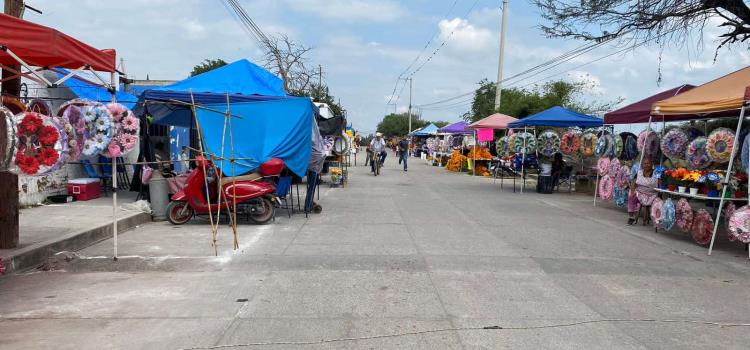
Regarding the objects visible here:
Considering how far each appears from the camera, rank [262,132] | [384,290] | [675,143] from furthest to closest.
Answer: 1. [262,132]
2. [675,143]
3. [384,290]

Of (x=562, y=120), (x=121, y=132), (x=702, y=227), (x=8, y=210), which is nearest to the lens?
(x=8, y=210)

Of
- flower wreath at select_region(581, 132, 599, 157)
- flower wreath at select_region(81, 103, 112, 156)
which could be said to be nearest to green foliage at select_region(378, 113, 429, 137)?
flower wreath at select_region(581, 132, 599, 157)

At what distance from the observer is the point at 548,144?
18.4 meters

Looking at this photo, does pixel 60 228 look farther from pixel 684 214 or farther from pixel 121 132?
pixel 684 214

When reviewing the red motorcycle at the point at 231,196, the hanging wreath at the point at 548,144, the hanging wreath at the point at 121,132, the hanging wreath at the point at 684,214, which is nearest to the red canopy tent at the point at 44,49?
the hanging wreath at the point at 121,132

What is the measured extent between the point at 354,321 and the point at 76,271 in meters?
4.17

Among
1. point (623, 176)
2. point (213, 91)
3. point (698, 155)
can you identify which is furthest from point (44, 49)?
point (623, 176)

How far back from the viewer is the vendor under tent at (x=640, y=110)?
12523 mm

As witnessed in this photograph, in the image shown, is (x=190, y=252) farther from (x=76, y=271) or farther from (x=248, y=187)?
(x=248, y=187)

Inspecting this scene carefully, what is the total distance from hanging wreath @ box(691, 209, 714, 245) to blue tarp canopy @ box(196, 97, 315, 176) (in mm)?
7565

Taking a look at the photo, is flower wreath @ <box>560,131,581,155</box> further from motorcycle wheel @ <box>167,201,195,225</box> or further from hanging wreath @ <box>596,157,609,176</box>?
motorcycle wheel @ <box>167,201,195,225</box>

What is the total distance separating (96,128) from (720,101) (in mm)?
9701

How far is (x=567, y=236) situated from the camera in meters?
9.93

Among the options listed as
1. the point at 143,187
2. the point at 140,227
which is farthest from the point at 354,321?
the point at 143,187
